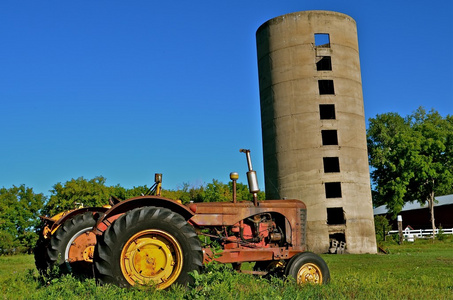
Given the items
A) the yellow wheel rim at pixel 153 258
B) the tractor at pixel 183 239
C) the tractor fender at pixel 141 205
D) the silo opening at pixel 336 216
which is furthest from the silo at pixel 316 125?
the yellow wheel rim at pixel 153 258

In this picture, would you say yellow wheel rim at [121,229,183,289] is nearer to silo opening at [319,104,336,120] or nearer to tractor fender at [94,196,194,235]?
tractor fender at [94,196,194,235]

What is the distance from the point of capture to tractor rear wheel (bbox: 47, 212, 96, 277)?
1001cm

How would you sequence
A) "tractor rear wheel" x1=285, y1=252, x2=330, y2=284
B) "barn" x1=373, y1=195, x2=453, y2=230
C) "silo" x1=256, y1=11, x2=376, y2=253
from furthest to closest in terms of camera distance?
"barn" x1=373, y1=195, x2=453, y2=230, "silo" x1=256, y1=11, x2=376, y2=253, "tractor rear wheel" x1=285, y1=252, x2=330, y2=284

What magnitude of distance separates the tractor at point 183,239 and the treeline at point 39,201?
1693 inches

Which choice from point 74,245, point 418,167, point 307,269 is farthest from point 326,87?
point 74,245

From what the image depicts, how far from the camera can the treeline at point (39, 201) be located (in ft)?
177

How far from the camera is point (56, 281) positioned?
7.71m

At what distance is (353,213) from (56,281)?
2844 centimetres

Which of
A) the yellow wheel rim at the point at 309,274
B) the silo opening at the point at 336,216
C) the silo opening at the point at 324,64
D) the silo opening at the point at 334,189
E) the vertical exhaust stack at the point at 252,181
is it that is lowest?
the yellow wheel rim at the point at 309,274

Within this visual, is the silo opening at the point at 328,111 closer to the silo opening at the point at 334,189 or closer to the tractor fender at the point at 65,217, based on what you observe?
the silo opening at the point at 334,189

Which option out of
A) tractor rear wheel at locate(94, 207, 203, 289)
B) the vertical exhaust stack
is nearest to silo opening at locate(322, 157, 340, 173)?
the vertical exhaust stack

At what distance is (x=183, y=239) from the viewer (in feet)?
24.5

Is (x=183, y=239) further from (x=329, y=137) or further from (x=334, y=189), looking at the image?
(x=329, y=137)

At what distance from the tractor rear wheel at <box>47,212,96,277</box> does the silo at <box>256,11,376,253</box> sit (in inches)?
956
